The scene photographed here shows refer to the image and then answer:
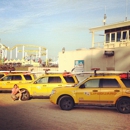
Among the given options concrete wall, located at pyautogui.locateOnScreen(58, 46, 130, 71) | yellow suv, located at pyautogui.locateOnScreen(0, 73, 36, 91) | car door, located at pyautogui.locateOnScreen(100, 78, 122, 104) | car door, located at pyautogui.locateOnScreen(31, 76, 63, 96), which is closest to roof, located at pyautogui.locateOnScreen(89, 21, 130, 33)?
concrete wall, located at pyautogui.locateOnScreen(58, 46, 130, 71)

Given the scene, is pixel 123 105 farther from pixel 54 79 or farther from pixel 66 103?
pixel 54 79

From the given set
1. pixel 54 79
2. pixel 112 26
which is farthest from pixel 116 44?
pixel 54 79

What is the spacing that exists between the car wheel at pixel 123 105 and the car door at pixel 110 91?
0.32 m

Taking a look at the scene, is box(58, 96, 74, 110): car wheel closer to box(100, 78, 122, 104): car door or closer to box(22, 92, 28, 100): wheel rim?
box(100, 78, 122, 104): car door

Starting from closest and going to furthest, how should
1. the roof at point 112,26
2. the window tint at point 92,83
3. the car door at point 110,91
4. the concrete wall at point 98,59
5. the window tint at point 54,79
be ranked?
1. the car door at point 110,91
2. the window tint at point 92,83
3. the window tint at point 54,79
4. the concrete wall at point 98,59
5. the roof at point 112,26

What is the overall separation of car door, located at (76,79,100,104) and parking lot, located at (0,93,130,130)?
53cm

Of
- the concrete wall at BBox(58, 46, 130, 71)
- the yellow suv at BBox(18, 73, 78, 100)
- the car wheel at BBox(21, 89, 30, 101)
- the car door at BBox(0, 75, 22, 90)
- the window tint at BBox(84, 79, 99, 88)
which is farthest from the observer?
the concrete wall at BBox(58, 46, 130, 71)

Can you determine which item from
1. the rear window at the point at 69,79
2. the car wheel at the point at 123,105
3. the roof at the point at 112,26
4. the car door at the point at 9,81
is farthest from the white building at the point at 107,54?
the car wheel at the point at 123,105

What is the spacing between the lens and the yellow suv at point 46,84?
1288 centimetres

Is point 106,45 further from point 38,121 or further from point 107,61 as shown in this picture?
point 38,121

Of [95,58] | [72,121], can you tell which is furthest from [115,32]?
[72,121]

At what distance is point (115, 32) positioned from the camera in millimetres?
25500

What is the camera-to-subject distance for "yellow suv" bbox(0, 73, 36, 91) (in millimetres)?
15906

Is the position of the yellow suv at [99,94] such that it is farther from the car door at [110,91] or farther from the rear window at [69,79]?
the rear window at [69,79]
